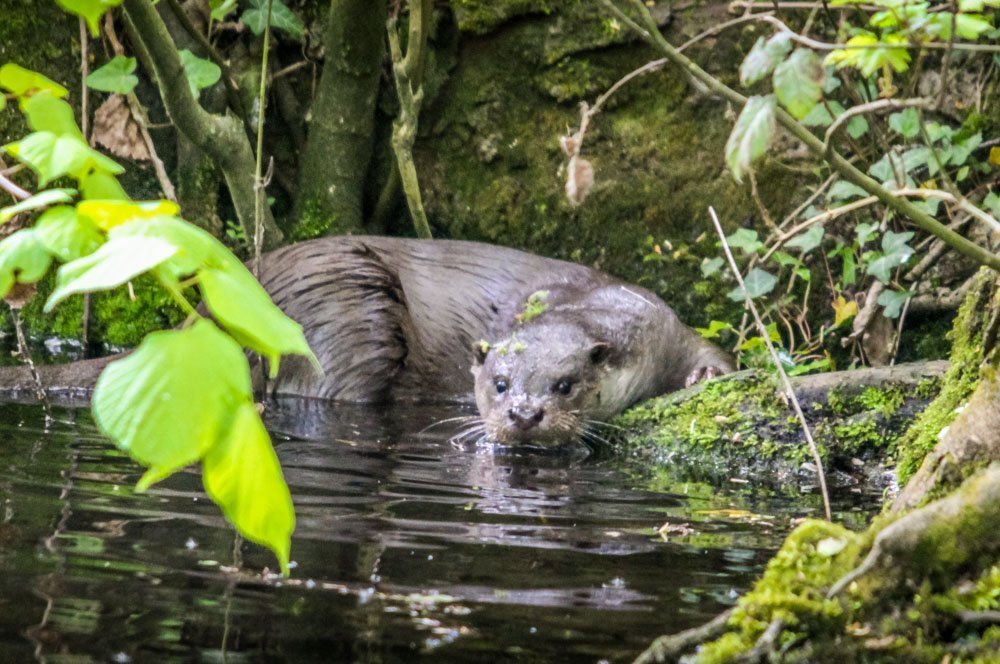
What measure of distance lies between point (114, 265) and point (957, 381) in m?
2.62

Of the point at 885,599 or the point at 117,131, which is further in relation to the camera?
the point at 117,131

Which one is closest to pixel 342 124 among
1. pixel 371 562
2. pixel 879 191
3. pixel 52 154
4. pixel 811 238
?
pixel 811 238

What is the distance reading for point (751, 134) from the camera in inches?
70.3

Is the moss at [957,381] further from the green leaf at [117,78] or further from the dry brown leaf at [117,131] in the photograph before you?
the dry brown leaf at [117,131]

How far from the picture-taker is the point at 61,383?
4.72 meters

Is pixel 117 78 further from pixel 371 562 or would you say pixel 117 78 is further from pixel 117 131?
pixel 371 562

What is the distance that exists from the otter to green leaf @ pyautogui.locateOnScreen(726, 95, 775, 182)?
293 centimetres

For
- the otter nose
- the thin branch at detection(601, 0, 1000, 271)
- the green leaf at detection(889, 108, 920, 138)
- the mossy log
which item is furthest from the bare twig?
the green leaf at detection(889, 108, 920, 138)

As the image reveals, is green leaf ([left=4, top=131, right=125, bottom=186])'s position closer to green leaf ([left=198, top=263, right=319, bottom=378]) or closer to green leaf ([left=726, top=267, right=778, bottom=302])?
green leaf ([left=198, top=263, right=319, bottom=378])

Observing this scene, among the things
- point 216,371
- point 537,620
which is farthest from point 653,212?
point 216,371

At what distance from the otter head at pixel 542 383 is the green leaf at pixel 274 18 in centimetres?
189

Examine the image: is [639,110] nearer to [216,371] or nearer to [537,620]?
[537,620]

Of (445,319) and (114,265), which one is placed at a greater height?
(114,265)

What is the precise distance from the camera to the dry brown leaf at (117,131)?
5.90m
